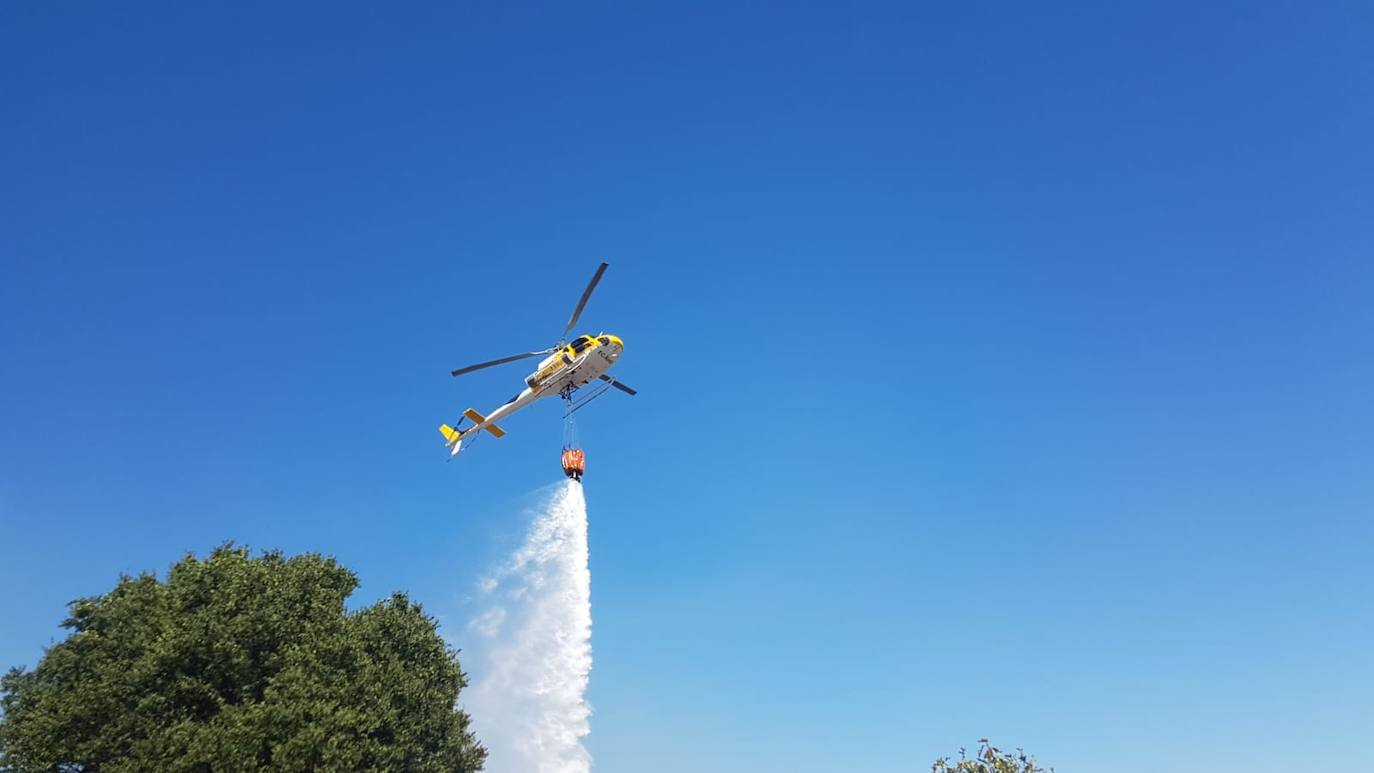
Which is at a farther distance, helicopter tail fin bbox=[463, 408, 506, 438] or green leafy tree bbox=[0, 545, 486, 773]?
helicopter tail fin bbox=[463, 408, 506, 438]

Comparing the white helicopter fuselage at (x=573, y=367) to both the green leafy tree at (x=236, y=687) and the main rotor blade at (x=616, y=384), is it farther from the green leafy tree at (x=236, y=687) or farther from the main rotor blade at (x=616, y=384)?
the green leafy tree at (x=236, y=687)

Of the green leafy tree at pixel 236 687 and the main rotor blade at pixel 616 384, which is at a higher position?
the main rotor blade at pixel 616 384

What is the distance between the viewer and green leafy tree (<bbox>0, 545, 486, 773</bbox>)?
3456 cm

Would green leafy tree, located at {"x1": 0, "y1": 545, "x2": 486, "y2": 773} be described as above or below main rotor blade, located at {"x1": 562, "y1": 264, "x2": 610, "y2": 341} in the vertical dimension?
below

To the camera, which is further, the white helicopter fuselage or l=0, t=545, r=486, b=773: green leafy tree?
the white helicopter fuselage

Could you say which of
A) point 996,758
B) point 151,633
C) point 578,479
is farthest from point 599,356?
point 996,758

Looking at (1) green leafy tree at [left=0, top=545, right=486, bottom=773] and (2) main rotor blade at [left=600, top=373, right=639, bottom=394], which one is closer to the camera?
(1) green leafy tree at [left=0, top=545, right=486, bottom=773]

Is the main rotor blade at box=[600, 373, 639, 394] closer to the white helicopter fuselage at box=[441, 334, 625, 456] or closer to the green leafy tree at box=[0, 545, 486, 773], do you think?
the white helicopter fuselage at box=[441, 334, 625, 456]

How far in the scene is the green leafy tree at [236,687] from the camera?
3456cm

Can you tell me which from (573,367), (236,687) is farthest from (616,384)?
(236,687)

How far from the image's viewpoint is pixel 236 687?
125 feet

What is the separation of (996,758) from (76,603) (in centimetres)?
6205

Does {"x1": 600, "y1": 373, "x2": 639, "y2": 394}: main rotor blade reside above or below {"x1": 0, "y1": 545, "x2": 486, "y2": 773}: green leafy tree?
above

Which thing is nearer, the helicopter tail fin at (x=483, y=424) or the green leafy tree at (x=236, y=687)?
the green leafy tree at (x=236, y=687)
